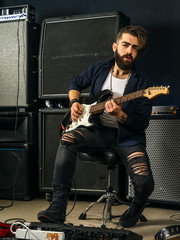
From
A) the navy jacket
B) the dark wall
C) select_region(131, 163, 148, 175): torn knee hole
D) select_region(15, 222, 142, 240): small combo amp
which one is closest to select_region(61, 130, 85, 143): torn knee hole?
the navy jacket

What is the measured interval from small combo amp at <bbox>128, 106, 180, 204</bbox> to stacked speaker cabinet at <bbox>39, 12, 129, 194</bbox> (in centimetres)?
44

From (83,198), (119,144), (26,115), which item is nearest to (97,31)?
(26,115)

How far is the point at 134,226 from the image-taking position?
2.08m

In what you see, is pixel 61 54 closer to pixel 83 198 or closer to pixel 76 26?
pixel 76 26

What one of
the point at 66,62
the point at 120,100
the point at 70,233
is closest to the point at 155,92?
the point at 120,100

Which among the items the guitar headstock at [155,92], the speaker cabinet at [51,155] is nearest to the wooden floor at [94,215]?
the speaker cabinet at [51,155]

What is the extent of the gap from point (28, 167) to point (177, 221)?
50.0 inches

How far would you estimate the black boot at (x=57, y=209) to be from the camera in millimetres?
1657

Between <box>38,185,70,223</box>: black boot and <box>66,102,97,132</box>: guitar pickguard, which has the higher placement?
<box>66,102,97,132</box>: guitar pickguard

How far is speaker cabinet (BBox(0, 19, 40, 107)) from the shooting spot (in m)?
2.85

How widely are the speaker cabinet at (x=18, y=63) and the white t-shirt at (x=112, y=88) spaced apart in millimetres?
901

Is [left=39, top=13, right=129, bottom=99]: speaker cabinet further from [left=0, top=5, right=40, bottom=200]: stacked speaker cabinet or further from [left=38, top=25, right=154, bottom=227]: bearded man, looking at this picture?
[left=38, top=25, right=154, bottom=227]: bearded man

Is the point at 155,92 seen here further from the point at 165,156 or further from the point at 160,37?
the point at 160,37

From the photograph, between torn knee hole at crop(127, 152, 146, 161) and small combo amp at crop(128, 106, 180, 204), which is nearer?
torn knee hole at crop(127, 152, 146, 161)
